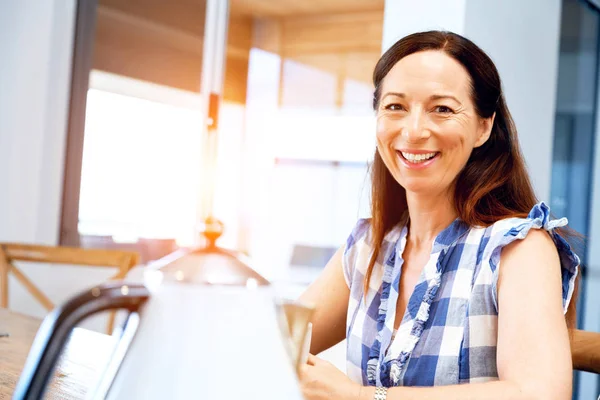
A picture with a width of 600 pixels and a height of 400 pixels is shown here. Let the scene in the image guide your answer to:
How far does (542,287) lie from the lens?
1094 millimetres

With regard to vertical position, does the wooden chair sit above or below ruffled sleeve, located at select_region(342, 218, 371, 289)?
below

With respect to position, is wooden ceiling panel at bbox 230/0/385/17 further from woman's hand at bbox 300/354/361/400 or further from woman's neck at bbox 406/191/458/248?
woman's hand at bbox 300/354/361/400

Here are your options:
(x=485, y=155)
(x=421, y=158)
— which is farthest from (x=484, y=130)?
(x=421, y=158)

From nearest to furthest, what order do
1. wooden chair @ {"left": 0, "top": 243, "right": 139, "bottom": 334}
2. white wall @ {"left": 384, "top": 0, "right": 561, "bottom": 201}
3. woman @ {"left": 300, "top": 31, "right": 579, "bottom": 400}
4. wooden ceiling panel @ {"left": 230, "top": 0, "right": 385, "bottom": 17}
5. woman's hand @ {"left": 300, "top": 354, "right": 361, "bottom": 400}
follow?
woman's hand @ {"left": 300, "top": 354, "right": 361, "bottom": 400} < woman @ {"left": 300, "top": 31, "right": 579, "bottom": 400} < wooden chair @ {"left": 0, "top": 243, "right": 139, "bottom": 334} < white wall @ {"left": 384, "top": 0, "right": 561, "bottom": 201} < wooden ceiling panel @ {"left": 230, "top": 0, "right": 385, "bottom": 17}

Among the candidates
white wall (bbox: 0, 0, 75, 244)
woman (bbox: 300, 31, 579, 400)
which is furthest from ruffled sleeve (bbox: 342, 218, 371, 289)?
white wall (bbox: 0, 0, 75, 244)

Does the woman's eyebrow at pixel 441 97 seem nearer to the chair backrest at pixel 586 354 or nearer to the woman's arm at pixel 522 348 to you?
the woman's arm at pixel 522 348

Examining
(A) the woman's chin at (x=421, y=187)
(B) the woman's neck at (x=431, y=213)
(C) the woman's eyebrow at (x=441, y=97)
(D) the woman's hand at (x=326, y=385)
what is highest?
(C) the woman's eyebrow at (x=441, y=97)

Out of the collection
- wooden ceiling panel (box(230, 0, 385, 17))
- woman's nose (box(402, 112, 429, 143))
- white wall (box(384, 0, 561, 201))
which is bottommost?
woman's nose (box(402, 112, 429, 143))

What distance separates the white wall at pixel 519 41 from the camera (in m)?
2.37

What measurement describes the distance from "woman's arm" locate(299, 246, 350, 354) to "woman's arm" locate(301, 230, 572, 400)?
42 cm

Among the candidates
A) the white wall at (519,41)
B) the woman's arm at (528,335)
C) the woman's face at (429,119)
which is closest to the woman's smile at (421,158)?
the woman's face at (429,119)

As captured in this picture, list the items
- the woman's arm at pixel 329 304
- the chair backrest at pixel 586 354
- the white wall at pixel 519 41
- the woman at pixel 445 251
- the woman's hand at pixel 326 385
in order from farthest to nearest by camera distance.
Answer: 1. the white wall at pixel 519 41
2. the woman's arm at pixel 329 304
3. the chair backrest at pixel 586 354
4. the woman at pixel 445 251
5. the woman's hand at pixel 326 385

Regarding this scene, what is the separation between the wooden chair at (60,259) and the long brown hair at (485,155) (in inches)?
42.1

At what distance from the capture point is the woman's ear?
137cm
